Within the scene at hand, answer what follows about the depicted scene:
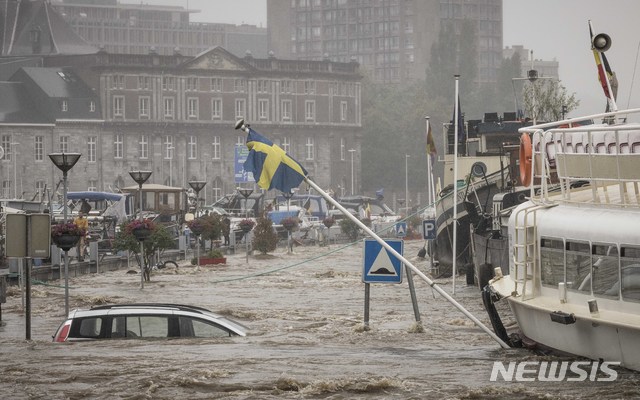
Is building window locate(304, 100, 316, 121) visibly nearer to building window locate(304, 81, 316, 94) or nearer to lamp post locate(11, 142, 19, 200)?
building window locate(304, 81, 316, 94)

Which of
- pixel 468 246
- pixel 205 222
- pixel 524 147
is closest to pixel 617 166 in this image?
pixel 524 147

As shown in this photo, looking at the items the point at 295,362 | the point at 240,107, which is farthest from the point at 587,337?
the point at 240,107

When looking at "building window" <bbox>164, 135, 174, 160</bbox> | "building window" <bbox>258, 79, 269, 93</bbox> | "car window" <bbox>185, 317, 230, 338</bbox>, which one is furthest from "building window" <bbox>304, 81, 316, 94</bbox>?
"car window" <bbox>185, 317, 230, 338</bbox>

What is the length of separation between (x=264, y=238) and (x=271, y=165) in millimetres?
47547

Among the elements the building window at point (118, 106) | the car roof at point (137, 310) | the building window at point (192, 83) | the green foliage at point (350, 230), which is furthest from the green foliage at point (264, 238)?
the building window at point (192, 83)

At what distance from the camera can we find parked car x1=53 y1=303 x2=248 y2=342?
77.2 feet

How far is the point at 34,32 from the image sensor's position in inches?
7421

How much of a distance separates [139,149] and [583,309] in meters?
156

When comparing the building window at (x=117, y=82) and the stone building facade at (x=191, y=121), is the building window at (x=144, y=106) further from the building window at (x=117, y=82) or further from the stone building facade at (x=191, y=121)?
the building window at (x=117, y=82)

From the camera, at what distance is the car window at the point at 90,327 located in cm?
2350

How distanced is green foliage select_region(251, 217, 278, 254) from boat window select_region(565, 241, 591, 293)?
2082 inches

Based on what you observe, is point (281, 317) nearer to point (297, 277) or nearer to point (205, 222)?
point (297, 277)

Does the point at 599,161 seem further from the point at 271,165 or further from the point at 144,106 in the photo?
the point at 144,106

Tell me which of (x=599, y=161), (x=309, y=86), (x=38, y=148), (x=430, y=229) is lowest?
(x=430, y=229)
